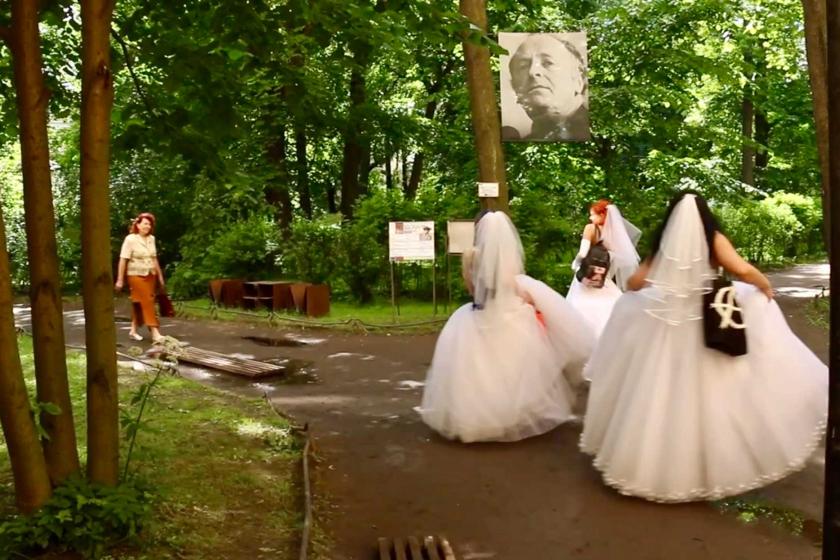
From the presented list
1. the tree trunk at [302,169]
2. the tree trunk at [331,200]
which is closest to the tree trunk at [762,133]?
the tree trunk at [331,200]

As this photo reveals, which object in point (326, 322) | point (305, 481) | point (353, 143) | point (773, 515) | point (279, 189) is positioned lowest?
point (773, 515)

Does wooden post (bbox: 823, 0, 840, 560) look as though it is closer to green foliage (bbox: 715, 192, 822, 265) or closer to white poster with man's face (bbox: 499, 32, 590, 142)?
white poster with man's face (bbox: 499, 32, 590, 142)

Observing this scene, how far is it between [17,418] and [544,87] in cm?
993

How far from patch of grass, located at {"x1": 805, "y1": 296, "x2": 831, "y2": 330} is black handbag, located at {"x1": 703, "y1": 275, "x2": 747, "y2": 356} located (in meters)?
9.26

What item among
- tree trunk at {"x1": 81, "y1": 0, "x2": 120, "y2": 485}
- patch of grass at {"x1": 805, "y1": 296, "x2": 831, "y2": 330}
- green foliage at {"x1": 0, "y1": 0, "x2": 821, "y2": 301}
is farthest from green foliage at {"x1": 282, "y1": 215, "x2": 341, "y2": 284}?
tree trunk at {"x1": 81, "y1": 0, "x2": 120, "y2": 485}

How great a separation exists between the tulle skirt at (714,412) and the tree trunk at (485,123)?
689 centimetres

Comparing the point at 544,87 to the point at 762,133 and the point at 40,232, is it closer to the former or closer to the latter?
the point at 40,232

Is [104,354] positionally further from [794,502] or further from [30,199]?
[794,502]

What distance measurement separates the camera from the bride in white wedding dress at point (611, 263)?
8.98 m

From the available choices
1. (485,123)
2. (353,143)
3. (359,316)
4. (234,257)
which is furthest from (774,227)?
(234,257)

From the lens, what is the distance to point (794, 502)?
5395 mm

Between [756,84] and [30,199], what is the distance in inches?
1078

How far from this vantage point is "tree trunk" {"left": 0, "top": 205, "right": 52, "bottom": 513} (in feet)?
12.9

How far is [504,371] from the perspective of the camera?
707 cm
